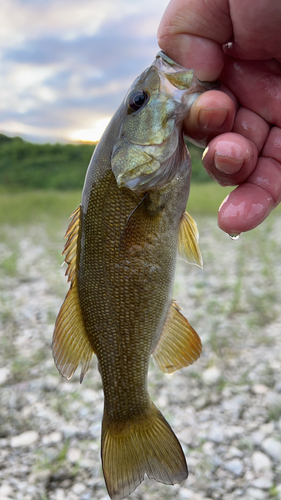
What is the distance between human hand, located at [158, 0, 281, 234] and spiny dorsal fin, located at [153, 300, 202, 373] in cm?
50

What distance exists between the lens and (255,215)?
1.94m

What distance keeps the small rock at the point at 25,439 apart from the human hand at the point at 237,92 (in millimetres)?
2261

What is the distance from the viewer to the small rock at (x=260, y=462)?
2713 millimetres

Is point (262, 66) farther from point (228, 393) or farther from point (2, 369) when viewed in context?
point (2, 369)

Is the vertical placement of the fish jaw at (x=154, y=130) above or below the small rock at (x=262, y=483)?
above

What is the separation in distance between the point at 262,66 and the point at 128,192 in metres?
1.19

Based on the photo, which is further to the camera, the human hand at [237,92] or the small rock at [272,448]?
the small rock at [272,448]

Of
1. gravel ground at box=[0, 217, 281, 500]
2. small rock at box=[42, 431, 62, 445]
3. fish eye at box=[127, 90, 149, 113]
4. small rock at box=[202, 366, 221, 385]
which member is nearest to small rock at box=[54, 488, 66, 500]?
gravel ground at box=[0, 217, 281, 500]

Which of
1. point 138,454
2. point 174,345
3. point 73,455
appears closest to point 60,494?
point 73,455

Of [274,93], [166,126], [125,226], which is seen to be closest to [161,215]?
[125,226]

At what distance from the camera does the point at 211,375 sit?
12.1 ft

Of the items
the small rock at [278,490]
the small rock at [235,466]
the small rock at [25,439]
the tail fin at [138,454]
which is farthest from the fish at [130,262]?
the small rock at [25,439]

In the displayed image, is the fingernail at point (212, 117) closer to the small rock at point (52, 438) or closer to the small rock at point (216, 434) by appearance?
the small rock at point (216, 434)

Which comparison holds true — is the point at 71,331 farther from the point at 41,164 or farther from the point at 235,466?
the point at 41,164
